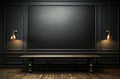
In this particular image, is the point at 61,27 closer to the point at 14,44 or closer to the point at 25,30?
the point at 25,30

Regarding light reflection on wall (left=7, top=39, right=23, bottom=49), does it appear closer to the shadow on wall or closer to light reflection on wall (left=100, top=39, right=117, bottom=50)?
the shadow on wall

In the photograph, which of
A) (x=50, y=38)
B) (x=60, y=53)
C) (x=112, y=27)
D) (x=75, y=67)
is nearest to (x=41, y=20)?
(x=50, y=38)

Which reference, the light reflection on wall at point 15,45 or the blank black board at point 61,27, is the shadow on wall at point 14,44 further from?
the blank black board at point 61,27

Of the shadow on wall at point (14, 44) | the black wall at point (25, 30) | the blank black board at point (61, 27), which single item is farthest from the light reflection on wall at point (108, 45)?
the shadow on wall at point (14, 44)

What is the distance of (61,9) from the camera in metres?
7.54

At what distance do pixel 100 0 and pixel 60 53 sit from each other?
2.41m

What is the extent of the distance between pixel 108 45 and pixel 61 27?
1826mm

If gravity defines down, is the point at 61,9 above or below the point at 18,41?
above

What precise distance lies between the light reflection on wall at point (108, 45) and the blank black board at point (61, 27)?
335 millimetres

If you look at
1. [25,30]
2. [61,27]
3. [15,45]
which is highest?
[61,27]

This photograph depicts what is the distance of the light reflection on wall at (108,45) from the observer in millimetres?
7539

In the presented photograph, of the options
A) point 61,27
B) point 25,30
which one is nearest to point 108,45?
point 61,27

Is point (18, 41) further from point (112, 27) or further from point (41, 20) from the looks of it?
point (112, 27)

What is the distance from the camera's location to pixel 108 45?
7547 mm
